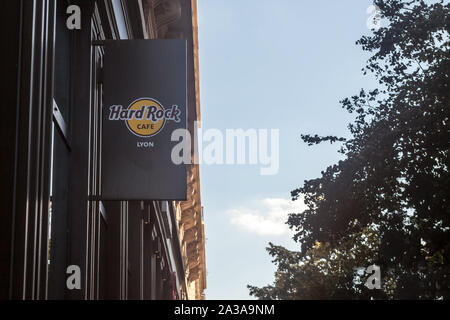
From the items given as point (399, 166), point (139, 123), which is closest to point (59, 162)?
point (139, 123)

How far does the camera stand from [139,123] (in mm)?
9383

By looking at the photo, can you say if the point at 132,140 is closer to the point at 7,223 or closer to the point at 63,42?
the point at 63,42

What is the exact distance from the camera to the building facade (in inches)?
236

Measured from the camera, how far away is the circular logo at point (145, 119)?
9406 mm

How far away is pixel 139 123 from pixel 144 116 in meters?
0.11

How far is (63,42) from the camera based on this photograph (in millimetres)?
9586

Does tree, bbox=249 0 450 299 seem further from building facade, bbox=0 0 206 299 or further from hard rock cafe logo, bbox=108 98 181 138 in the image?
hard rock cafe logo, bbox=108 98 181 138

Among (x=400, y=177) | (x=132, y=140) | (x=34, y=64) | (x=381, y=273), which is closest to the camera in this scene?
(x=34, y=64)

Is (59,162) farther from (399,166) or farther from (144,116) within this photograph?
(399,166)

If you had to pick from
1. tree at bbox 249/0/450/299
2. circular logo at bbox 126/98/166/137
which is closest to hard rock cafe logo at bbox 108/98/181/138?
circular logo at bbox 126/98/166/137

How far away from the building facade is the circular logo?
2.17 ft
